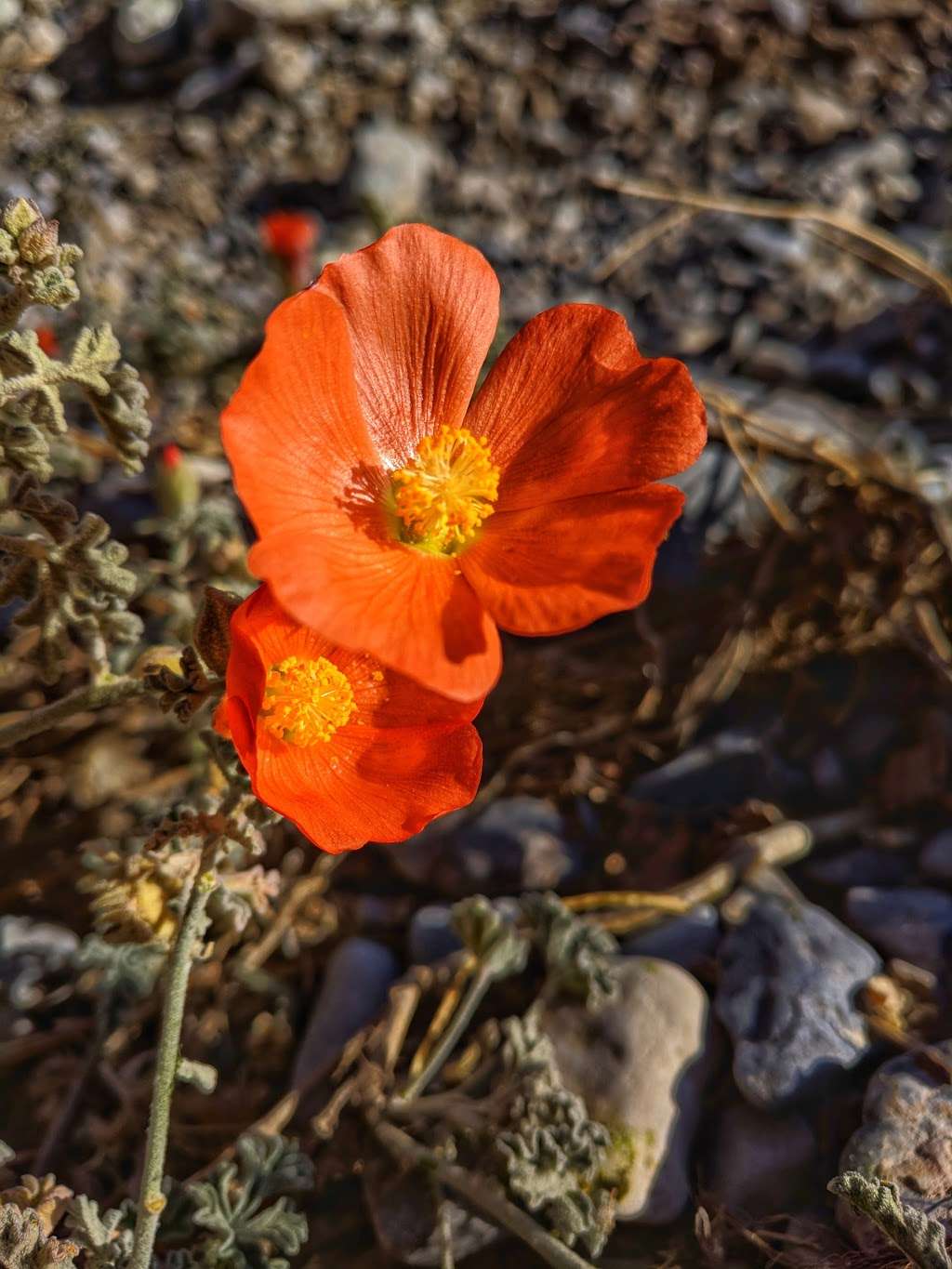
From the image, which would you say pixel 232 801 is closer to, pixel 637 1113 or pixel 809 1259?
pixel 637 1113

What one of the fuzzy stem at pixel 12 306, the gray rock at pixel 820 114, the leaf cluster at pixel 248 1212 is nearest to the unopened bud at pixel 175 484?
the fuzzy stem at pixel 12 306

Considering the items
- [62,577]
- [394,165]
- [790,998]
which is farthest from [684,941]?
[394,165]

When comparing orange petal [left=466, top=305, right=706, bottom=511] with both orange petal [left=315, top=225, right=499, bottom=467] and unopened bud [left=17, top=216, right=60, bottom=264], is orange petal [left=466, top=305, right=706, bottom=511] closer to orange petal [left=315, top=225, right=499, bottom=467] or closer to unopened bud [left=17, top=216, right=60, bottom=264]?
orange petal [left=315, top=225, right=499, bottom=467]

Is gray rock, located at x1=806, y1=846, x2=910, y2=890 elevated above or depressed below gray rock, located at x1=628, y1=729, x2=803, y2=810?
below

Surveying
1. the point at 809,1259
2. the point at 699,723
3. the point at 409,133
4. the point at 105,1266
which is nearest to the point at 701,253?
the point at 409,133

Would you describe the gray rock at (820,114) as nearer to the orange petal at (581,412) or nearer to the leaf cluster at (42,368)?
the orange petal at (581,412)

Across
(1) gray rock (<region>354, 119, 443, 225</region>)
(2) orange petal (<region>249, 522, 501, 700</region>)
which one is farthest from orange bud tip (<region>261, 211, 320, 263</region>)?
(2) orange petal (<region>249, 522, 501, 700</region>)

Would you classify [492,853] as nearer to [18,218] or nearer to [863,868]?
[863,868]
